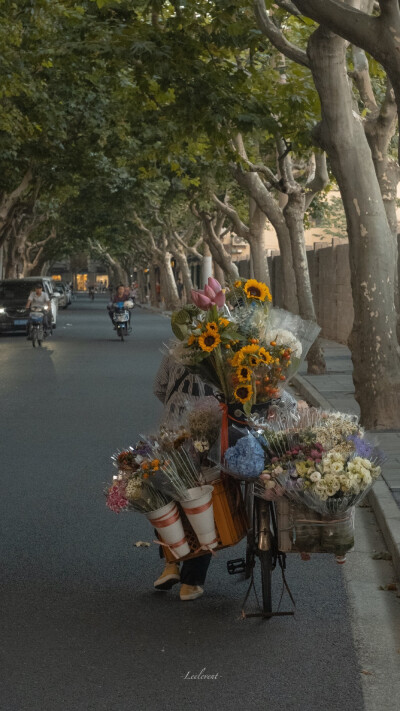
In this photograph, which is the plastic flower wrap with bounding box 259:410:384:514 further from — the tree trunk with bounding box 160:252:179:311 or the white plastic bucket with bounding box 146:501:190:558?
the tree trunk with bounding box 160:252:179:311

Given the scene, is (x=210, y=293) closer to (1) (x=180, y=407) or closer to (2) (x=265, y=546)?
(1) (x=180, y=407)

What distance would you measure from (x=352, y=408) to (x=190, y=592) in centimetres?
867

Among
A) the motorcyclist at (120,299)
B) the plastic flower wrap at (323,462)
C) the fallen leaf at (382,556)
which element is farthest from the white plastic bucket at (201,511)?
the motorcyclist at (120,299)

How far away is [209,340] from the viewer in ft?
19.2

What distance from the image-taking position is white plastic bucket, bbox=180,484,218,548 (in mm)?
5867

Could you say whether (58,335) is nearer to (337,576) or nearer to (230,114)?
(230,114)

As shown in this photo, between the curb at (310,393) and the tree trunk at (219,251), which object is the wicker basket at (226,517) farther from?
the tree trunk at (219,251)

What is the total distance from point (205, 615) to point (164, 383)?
1.44m

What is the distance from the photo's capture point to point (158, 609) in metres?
6.04

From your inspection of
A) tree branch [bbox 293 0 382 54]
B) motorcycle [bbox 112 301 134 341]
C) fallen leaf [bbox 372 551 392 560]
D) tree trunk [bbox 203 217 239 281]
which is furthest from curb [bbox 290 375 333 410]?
tree trunk [bbox 203 217 239 281]

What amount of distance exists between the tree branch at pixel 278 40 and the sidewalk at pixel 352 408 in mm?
3972

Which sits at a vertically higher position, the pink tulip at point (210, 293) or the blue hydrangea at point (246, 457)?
the pink tulip at point (210, 293)

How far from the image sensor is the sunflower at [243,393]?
19.2 feet

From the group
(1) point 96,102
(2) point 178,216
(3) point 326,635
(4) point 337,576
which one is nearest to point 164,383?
(4) point 337,576
